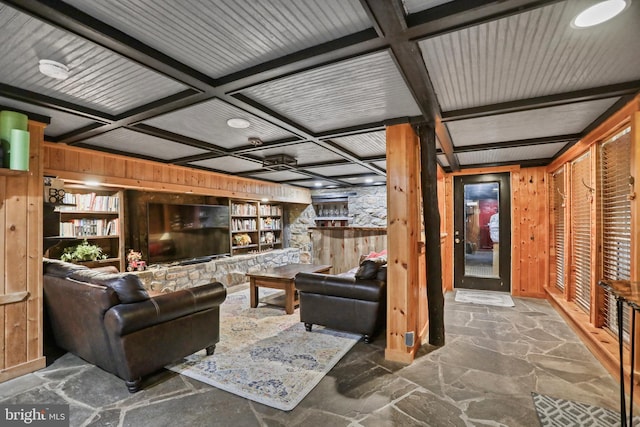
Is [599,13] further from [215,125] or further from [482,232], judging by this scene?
[482,232]

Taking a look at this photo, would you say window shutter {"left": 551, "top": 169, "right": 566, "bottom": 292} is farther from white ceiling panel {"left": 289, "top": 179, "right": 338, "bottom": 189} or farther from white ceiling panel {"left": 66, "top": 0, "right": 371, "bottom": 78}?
white ceiling panel {"left": 66, "top": 0, "right": 371, "bottom": 78}

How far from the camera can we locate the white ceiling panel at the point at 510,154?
3887mm

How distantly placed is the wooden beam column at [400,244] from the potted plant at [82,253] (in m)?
3.71

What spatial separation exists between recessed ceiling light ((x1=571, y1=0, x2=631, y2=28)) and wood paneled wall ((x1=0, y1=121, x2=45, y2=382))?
3.75 metres

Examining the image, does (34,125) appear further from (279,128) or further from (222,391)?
(222,391)

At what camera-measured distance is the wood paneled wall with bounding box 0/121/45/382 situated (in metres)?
2.46

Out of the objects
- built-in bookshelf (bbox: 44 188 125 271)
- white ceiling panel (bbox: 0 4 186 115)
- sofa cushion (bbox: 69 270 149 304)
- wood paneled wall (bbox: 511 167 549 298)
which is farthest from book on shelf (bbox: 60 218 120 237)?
wood paneled wall (bbox: 511 167 549 298)

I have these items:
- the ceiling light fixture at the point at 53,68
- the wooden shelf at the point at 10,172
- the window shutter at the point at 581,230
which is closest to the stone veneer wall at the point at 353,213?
the window shutter at the point at 581,230

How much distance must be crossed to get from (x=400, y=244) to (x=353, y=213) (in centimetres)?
465

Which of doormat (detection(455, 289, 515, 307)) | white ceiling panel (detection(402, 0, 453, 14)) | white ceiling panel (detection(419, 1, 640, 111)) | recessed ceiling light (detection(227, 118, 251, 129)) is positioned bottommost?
doormat (detection(455, 289, 515, 307))

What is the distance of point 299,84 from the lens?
196 centimetres

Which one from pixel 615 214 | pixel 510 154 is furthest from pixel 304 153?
pixel 615 214

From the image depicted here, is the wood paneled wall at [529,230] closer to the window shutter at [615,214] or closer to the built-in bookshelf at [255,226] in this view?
the window shutter at [615,214]

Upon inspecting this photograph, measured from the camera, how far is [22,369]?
2.52m
